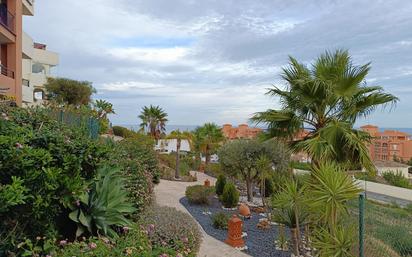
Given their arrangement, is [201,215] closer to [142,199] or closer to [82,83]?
[142,199]

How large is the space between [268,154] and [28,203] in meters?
11.3

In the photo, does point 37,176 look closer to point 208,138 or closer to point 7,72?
point 7,72

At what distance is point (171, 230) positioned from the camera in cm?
543

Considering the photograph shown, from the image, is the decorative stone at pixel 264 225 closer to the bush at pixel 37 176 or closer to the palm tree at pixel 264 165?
the palm tree at pixel 264 165

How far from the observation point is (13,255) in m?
3.43

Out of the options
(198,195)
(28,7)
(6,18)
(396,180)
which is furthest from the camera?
(396,180)

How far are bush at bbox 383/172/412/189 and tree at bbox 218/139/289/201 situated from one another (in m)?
12.2

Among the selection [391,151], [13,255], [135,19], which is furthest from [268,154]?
[391,151]

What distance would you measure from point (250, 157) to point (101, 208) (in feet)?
32.7

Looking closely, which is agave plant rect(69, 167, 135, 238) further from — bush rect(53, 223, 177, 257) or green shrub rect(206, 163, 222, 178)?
green shrub rect(206, 163, 222, 178)

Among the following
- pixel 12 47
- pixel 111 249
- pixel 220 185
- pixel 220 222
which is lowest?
pixel 220 222

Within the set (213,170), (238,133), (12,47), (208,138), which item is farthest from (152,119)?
(238,133)

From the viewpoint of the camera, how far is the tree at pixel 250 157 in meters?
13.8

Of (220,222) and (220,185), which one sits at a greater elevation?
(220,185)
